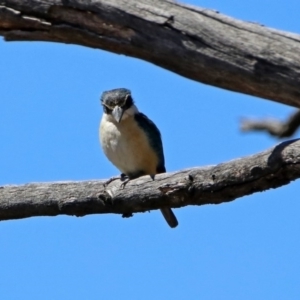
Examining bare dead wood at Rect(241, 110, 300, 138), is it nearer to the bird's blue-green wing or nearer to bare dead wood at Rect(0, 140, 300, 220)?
bare dead wood at Rect(0, 140, 300, 220)

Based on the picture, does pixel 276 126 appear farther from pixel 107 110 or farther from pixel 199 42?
Answer: pixel 107 110

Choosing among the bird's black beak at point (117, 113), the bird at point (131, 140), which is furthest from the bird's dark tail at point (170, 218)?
the bird's black beak at point (117, 113)

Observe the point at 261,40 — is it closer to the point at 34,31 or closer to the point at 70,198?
the point at 34,31

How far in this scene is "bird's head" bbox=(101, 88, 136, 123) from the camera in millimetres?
8289

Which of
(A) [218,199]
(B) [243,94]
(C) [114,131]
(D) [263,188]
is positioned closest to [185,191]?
(A) [218,199]

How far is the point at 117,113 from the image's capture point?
823 cm

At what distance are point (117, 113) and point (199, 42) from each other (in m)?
4.43

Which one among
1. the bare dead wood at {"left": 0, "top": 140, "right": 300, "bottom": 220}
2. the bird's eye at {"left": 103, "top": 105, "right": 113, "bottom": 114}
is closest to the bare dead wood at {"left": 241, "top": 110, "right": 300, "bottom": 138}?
the bare dead wood at {"left": 0, "top": 140, "right": 300, "bottom": 220}

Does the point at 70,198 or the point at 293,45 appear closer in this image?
the point at 293,45

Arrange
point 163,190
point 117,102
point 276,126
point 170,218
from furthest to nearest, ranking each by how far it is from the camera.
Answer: point 117,102 < point 170,218 < point 276,126 < point 163,190

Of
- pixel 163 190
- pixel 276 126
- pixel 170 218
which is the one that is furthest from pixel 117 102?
pixel 163 190

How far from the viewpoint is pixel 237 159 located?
4.64 meters

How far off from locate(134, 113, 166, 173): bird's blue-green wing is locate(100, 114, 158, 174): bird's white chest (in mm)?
52

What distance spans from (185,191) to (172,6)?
4.41 feet
